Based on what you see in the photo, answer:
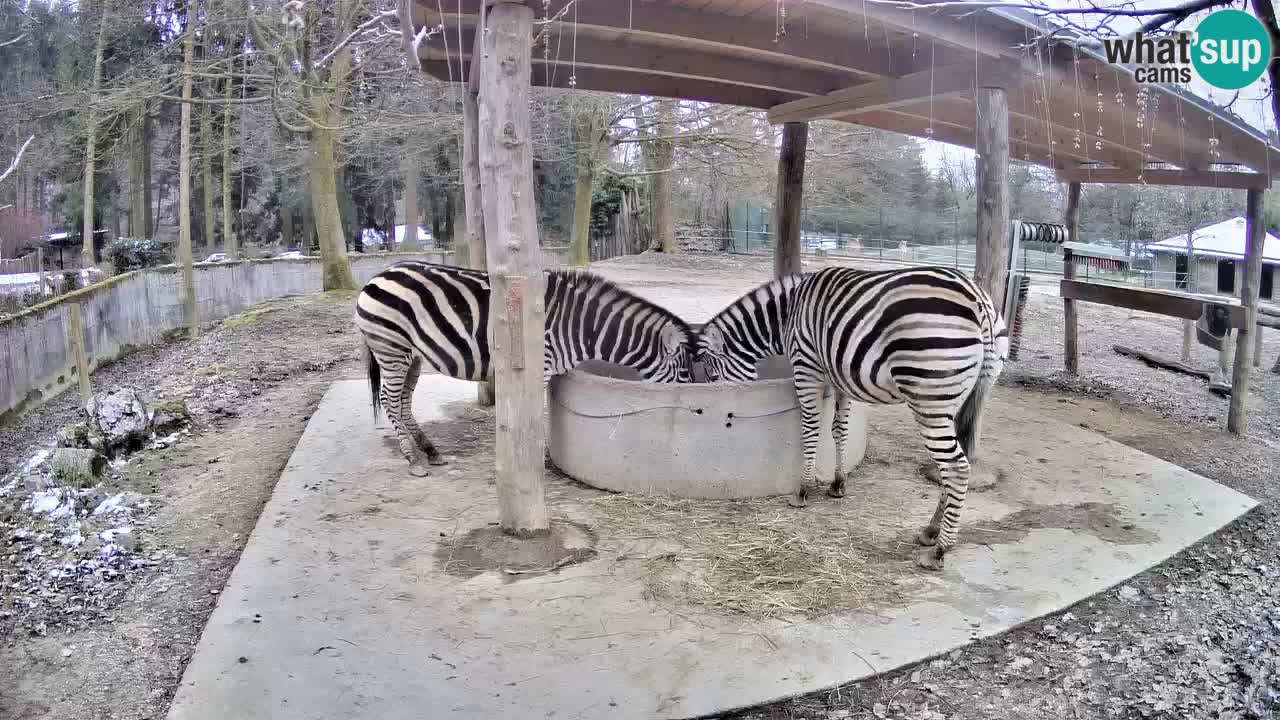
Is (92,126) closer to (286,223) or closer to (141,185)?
(141,185)

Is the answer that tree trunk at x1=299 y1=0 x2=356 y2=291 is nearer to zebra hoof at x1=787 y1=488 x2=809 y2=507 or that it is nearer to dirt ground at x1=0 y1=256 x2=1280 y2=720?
dirt ground at x1=0 y1=256 x2=1280 y2=720

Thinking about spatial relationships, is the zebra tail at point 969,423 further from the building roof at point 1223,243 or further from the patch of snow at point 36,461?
the building roof at point 1223,243

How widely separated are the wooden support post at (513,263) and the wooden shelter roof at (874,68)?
256 mm

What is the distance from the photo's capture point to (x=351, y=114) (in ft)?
53.3

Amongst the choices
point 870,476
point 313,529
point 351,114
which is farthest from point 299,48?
point 870,476

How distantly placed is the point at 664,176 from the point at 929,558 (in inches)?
690

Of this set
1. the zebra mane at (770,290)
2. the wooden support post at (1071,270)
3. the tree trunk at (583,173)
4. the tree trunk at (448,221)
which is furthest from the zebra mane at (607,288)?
the tree trunk at (448,221)

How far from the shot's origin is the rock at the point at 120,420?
21.7 feet

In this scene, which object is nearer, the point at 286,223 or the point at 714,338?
the point at 714,338

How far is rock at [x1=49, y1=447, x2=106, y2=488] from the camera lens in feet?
18.7

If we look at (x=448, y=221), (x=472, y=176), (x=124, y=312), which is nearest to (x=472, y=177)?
(x=472, y=176)

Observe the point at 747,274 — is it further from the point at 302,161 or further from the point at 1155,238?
the point at 302,161

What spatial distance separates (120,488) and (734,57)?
5659 millimetres

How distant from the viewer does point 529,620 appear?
3.77m
